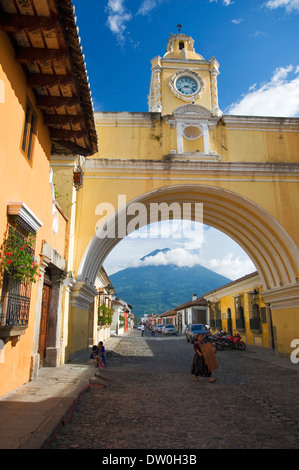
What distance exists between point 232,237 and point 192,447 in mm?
12358

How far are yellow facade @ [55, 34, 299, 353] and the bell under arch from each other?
0.13 feet

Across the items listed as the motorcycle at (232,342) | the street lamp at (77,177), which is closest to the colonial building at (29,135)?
the street lamp at (77,177)

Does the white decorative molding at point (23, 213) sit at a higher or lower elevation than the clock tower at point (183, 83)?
lower

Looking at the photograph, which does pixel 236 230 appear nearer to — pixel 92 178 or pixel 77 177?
pixel 92 178

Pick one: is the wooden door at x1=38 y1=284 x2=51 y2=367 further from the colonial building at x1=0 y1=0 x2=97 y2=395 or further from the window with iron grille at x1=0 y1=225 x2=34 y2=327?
the window with iron grille at x1=0 y1=225 x2=34 y2=327

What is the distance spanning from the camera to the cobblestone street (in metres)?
3.60

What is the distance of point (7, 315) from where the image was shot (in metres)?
4.74

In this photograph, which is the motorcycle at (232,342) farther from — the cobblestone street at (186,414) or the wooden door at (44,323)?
the wooden door at (44,323)

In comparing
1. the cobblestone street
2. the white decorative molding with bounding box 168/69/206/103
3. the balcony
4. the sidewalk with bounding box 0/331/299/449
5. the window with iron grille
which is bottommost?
the cobblestone street

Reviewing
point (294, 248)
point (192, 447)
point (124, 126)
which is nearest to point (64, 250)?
point (124, 126)

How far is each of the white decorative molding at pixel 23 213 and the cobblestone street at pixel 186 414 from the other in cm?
303

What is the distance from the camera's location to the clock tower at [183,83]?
1412cm

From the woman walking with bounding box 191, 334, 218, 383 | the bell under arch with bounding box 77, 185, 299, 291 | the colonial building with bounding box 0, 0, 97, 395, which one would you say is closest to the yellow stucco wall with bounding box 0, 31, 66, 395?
the colonial building with bounding box 0, 0, 97, 395
